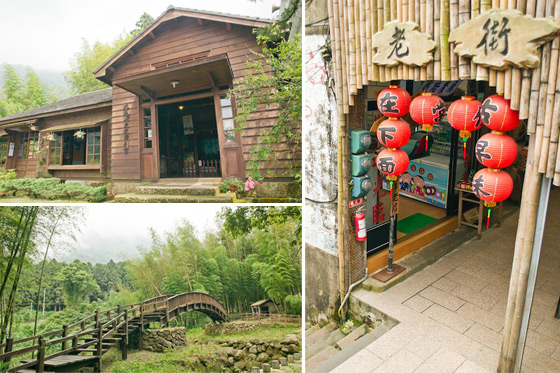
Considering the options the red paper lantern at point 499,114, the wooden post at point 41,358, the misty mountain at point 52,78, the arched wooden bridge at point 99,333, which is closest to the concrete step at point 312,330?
Result: the arched wooden bridge at point 99,333

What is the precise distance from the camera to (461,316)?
3.92 m

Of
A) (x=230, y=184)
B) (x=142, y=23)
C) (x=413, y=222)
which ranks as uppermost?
(x=142, y=23)

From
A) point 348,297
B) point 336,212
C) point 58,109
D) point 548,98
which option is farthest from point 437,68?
point 58,109

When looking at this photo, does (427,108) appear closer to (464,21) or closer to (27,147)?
(464,21)

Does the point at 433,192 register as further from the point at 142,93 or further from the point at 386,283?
the point at 142,93

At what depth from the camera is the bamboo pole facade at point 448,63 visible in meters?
2.29

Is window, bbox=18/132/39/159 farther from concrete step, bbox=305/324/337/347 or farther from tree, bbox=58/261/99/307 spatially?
concrete step, bbox=305/324/337/347

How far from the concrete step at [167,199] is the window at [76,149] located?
1.64ft

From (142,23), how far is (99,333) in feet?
9.54

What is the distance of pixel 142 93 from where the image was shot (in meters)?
3.59

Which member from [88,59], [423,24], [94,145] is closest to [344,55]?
[423,24]

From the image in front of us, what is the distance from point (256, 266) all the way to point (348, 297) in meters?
1.64

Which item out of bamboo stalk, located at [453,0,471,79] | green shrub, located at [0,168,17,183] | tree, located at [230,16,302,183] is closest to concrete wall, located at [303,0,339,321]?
tree, located at [230,16,302,183]

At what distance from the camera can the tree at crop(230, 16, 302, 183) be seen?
123 inches
